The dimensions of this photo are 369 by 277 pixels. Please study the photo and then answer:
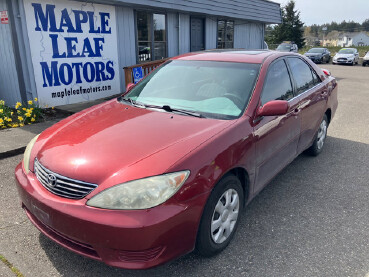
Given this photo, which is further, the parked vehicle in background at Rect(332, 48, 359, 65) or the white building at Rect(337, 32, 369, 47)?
the white building at Rect(337, 32, 369, 47)

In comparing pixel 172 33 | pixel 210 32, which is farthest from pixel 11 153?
pixel 210 32

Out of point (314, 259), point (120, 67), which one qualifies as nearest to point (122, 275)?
point (314, 259)

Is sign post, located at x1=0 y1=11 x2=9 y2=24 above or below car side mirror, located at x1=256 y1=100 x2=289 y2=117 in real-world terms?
above

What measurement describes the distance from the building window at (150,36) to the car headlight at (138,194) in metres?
7.84

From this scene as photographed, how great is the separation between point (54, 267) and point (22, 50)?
5.83 m

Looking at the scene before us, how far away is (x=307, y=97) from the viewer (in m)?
3.98

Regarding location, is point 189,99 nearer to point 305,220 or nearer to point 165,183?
point 165,183

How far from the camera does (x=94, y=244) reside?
6.75ft

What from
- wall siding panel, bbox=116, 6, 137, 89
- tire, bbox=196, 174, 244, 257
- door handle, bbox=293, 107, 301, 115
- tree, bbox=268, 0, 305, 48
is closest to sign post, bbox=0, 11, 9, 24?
wall siding panel, bbox=116, 6, 137, 89

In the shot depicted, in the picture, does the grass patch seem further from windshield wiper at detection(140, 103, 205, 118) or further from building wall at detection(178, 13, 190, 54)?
building wall at detection(178, 13, 190, 54)

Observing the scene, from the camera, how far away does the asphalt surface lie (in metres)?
2.45

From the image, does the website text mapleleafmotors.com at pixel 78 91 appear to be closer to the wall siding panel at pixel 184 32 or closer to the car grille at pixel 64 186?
the wall siding panel at pixel 184 32

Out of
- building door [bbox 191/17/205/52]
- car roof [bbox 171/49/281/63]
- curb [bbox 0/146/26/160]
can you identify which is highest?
building door [bbox 191/17/205/52]

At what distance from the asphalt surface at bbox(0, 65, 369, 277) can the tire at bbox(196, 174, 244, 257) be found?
16 cm
